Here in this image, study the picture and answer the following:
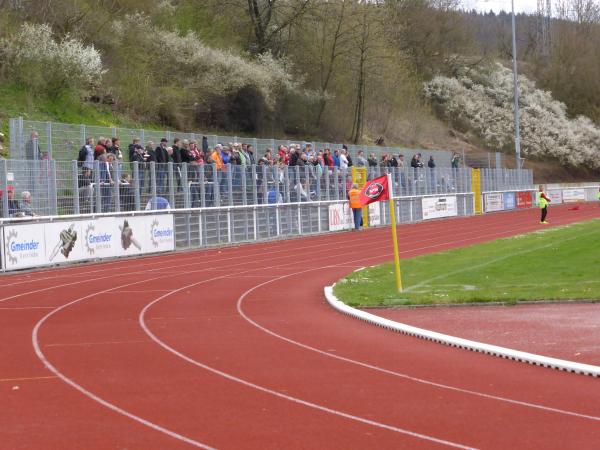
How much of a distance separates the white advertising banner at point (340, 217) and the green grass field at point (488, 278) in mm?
14001

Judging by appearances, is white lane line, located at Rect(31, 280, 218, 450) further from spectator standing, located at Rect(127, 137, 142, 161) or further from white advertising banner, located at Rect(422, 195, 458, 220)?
white advertising banner, located at Rect(422, 195, 458, 220)

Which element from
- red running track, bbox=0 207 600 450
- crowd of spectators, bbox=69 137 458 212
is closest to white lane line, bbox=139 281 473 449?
red running track, bbox=0 207 600 450

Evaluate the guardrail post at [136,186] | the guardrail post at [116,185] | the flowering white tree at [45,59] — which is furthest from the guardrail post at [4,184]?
the flowering white tree at [45,59]

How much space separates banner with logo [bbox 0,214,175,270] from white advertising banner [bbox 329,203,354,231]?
1161 centimetres

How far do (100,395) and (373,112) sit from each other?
5917 centimetres

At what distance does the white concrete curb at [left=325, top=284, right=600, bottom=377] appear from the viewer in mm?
9625

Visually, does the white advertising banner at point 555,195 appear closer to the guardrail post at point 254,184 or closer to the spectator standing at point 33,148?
the guardrail post at point 254,184

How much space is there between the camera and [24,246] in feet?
75.3

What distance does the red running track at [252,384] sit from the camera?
7.25 m

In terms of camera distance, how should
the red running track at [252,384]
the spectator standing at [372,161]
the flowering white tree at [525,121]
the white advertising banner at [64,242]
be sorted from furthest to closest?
the flowering white tree at [525,121] → the spectator standing at [372,161] → the white advertising banner at [64,242] → the red running track at [252,384]

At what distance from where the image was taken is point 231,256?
2806 cm

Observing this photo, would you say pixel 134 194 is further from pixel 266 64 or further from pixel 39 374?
pixel 266 64

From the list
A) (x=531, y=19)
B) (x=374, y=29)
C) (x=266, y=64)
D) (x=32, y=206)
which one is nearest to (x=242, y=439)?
(x=32, y=206)

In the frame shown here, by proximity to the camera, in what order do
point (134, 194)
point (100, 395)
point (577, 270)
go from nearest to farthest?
point (100, 395), point (577, 270), point (134, 194)
